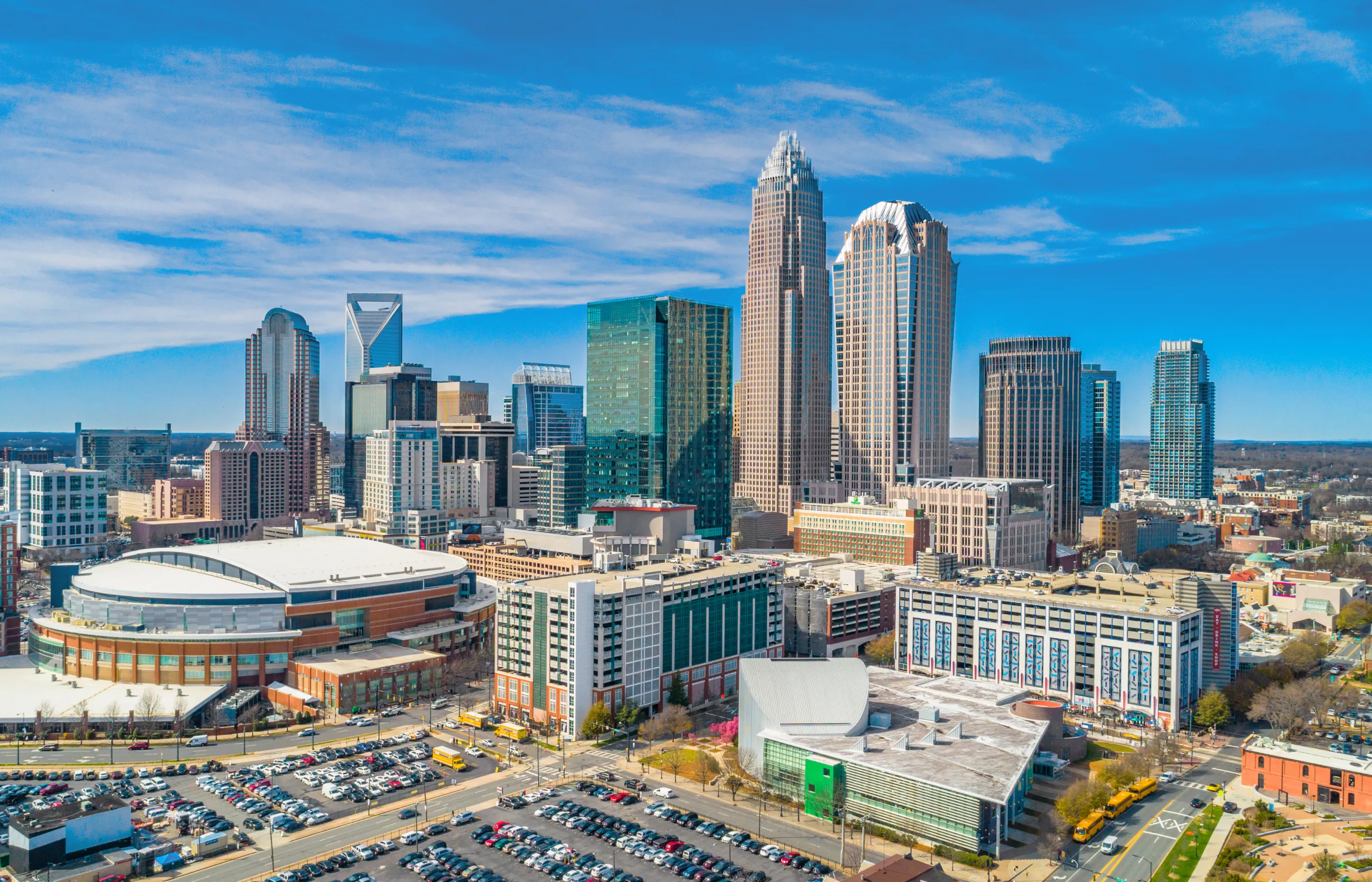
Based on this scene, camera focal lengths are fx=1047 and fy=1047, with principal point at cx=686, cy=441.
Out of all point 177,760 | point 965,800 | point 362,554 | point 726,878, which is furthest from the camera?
point 362,554

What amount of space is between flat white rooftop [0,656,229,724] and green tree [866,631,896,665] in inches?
3220

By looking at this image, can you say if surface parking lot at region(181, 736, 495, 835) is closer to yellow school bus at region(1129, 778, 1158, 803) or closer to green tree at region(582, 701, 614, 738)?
green tree at region(582, 701, 614, 738)

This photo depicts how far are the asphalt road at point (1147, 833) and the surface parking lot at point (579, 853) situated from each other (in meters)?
20.3

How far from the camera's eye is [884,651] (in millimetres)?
140375

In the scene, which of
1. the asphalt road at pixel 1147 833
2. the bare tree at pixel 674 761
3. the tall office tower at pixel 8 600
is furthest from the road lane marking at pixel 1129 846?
the tall office tower at pixel 8 600

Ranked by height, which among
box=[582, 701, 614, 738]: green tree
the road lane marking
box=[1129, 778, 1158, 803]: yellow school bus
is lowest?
the road lane marking

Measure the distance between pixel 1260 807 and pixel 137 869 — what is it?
8772cm

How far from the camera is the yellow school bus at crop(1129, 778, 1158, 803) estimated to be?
299ft

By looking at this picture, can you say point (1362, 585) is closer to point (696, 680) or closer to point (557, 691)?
point (696, 680)

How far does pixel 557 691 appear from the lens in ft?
367

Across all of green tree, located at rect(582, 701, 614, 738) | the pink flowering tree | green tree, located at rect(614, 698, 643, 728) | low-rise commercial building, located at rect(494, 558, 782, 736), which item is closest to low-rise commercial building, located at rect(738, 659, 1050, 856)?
the pink flowering tree

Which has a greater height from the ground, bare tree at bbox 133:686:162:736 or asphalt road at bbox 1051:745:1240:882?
bare tree at bbox 133:686:162:736

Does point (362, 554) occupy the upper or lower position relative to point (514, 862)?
upper

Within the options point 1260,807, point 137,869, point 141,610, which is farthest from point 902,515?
point 137,869
